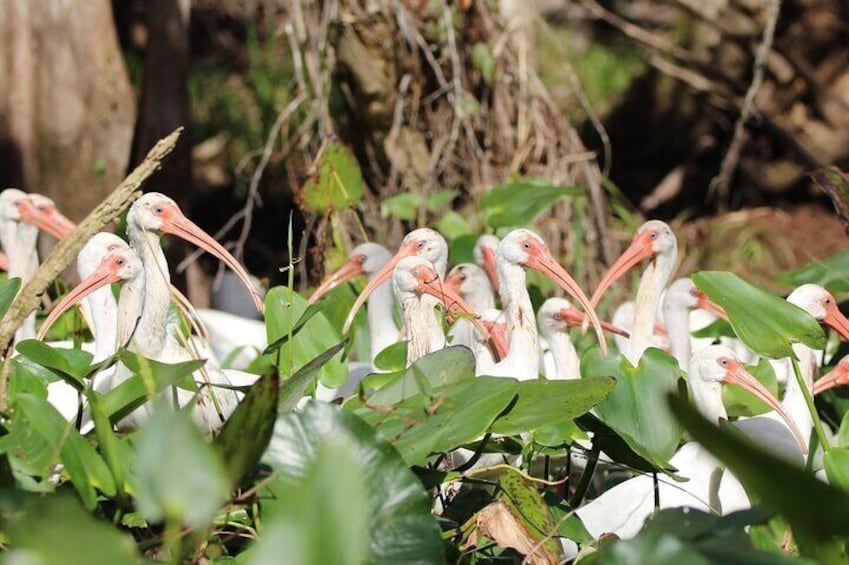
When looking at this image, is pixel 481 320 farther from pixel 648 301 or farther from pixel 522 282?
pixel 648 301

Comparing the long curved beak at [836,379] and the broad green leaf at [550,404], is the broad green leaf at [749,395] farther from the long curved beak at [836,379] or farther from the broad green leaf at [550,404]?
the broad green leaf at [550,404]

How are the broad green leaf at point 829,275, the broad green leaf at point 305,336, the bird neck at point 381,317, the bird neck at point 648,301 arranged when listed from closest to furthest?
the broad green leaf at point 305,336
the broad green leaf at point 829,275
the bird neck at point 648,301
the bird neck at point 381,317

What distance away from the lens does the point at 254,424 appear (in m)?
1.77

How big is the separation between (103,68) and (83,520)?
14.1 ft

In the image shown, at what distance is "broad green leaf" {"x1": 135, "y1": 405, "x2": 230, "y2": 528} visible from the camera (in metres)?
1.51

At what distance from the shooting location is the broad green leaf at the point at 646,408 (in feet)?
8.62

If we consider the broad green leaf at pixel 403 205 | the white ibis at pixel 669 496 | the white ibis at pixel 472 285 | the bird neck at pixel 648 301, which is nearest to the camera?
the white ibis at pixel 669 496

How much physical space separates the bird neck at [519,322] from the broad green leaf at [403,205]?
1434 mm

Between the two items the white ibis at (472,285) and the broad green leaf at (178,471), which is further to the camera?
the white ibis at (472,285)

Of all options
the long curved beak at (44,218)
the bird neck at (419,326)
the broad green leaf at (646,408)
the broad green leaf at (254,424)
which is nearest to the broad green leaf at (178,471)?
the broad green leaf at (254,424)

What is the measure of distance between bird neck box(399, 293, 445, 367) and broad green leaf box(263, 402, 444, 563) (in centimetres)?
118

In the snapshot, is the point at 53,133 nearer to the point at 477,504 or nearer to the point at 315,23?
the point at 315,23

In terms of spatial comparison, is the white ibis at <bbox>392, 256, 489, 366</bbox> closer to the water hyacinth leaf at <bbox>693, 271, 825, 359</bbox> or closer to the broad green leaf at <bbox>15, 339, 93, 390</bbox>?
the water hyacinth leaf at <bbox>693, 271, 825, 359</bbox>

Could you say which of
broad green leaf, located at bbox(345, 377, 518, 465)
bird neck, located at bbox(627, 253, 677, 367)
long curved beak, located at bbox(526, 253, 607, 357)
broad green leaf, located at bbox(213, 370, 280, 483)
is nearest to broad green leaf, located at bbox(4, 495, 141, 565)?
broad green leaf, located at bbox(213, 370, 280, 483)
